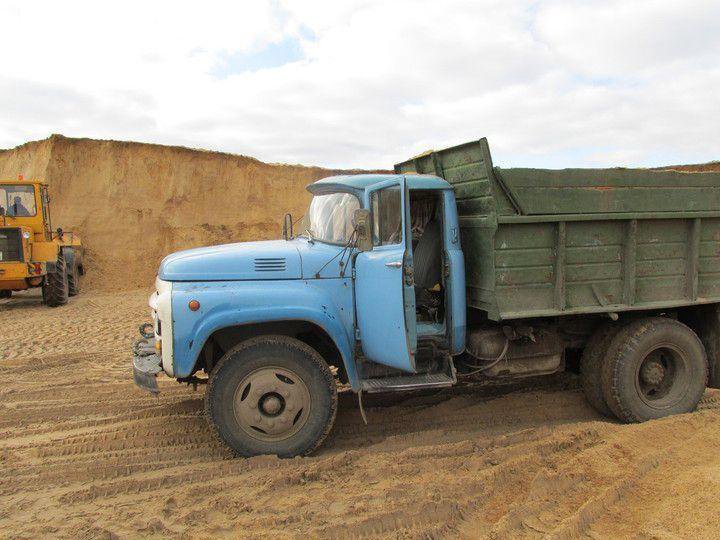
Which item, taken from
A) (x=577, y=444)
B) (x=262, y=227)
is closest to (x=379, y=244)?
(x=577, y=444)

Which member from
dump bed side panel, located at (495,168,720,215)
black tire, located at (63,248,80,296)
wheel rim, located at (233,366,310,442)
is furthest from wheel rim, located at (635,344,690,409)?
black tire, located at (63,248,80,296)

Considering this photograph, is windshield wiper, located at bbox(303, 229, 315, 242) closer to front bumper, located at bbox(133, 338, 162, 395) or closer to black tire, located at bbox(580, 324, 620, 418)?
front bumper, located at bbox(133, 338, 162, 395)

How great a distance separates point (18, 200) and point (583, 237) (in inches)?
523

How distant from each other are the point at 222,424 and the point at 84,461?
1.07 m

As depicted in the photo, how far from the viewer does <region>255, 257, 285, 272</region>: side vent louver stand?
4.41 metres

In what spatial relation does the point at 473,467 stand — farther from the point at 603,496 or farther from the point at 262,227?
the point at 262,227

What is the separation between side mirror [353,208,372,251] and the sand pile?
1582 cm

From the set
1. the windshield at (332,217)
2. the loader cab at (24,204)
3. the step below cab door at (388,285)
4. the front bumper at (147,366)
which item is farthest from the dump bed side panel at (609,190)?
the loader cab at (24,204)

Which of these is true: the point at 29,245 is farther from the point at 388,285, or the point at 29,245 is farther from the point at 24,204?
the point at 388,285

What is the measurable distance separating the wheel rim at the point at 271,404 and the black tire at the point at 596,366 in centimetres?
269

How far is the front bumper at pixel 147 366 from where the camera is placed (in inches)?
169

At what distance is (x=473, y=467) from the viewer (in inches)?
160

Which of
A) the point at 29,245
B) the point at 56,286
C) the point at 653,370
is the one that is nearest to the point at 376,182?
the point at 653,370

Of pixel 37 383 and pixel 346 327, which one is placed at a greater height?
pixel 346 327
